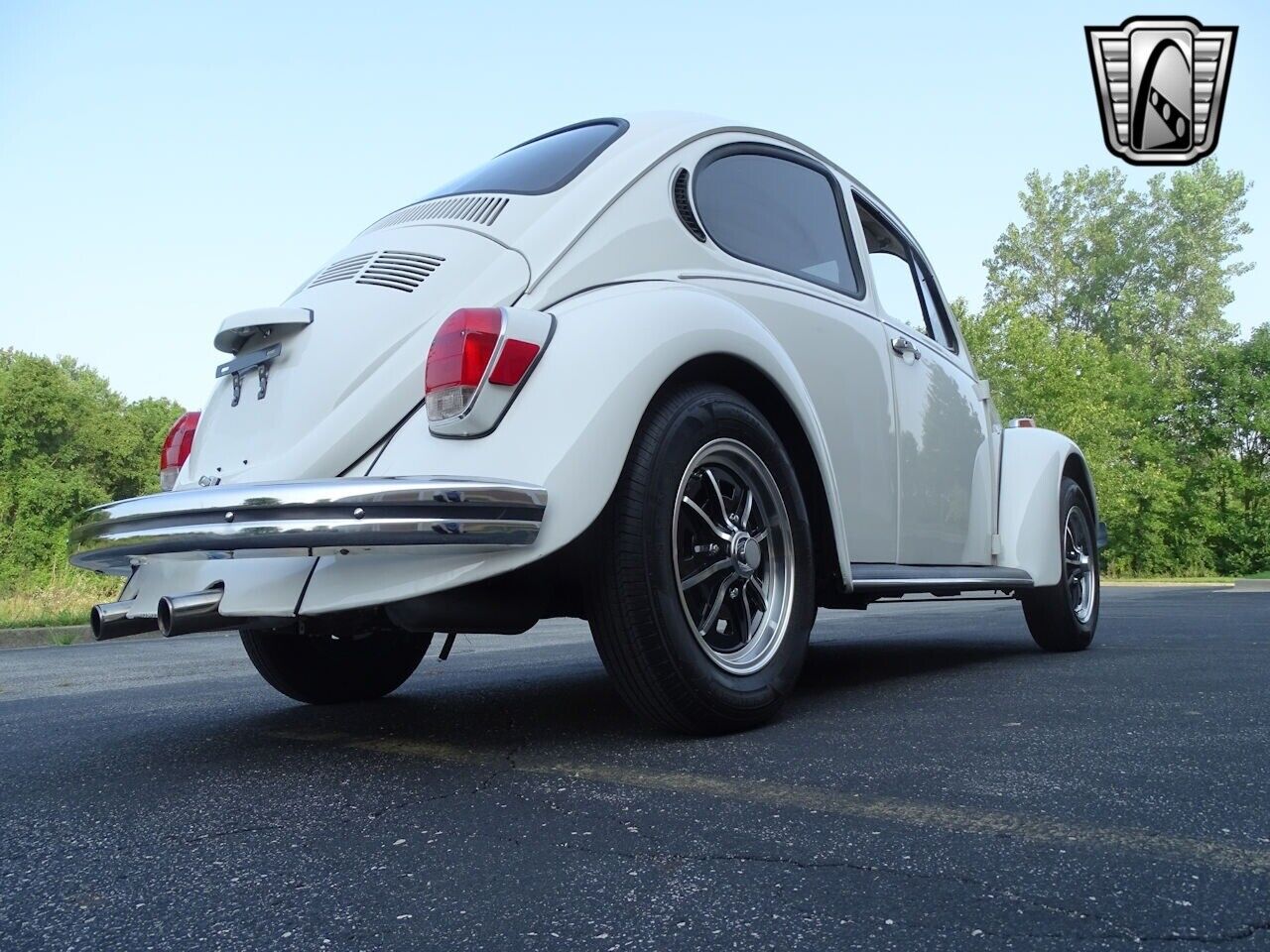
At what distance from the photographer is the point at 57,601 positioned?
523 inches

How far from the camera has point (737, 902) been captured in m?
1.62

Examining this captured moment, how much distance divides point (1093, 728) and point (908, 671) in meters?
1.69

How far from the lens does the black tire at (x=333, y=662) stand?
3.83 m

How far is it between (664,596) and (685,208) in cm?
135

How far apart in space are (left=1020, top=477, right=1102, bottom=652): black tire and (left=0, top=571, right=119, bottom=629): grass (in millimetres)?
9454

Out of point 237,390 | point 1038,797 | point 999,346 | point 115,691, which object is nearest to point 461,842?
point 1038,797

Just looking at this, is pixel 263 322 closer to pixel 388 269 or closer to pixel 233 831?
pixel 388 269

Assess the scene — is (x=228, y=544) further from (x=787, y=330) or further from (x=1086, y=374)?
(x=1086, y=374)

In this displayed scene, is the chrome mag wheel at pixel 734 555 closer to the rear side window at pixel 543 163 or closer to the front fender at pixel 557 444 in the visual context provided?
the front fender at pixel 557 444

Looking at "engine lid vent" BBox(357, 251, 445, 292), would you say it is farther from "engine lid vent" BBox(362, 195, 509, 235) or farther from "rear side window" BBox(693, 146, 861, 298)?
"rear side window" BBox(693, 146, 861, 298)

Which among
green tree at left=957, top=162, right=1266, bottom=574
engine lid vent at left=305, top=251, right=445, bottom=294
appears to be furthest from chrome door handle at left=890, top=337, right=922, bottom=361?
green tree at left=957, top=162, right=1266, bottom=574

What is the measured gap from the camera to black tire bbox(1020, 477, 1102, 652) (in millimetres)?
5312

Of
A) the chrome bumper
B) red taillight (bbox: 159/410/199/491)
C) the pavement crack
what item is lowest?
the pavement crack

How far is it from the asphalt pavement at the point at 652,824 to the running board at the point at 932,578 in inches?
14.8
